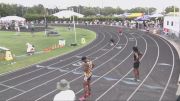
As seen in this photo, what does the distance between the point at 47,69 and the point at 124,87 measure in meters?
7.65

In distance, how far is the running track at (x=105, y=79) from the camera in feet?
55.5

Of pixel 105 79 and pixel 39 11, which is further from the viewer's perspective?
pixel 39 11

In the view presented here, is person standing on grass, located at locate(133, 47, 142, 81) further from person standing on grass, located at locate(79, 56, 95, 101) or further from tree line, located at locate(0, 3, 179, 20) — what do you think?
tree line, located at locate(0, 3, 179, 20)

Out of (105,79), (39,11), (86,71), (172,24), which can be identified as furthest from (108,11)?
(86,71)

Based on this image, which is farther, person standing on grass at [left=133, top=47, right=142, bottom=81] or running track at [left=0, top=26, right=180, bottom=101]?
person standing on grass at [left=133, top=47, right=142, bottom=81]

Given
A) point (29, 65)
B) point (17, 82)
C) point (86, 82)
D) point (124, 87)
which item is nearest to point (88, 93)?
point (86, 82)

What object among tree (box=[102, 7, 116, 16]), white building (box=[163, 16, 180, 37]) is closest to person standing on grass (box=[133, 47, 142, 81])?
white building (box=[163, 16, 180, 37])

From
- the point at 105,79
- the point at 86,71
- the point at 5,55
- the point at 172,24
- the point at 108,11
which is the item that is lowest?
the point at 105,79

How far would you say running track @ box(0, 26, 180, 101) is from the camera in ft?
55.5

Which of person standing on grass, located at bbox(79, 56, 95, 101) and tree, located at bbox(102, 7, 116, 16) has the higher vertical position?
tree, located at bbox(102, 7, 116, 16)

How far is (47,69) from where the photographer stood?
81.3ft

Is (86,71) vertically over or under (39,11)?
under

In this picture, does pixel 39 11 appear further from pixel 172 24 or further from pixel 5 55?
pixel 5 55

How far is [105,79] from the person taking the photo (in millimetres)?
20656
